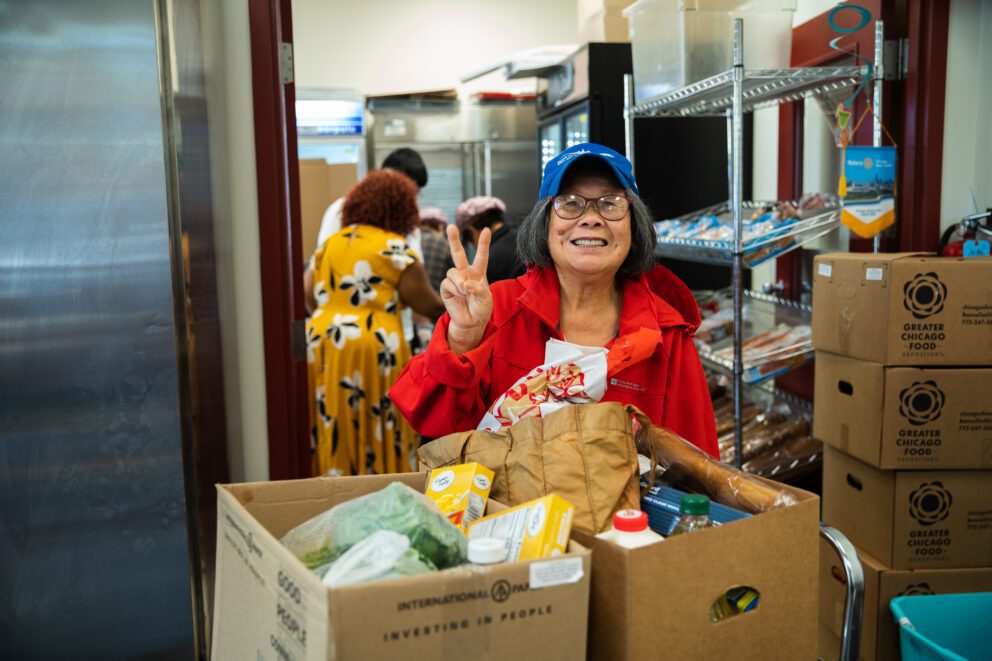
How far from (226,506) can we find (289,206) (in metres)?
1.40

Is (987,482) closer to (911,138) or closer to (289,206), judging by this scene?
(911,138)

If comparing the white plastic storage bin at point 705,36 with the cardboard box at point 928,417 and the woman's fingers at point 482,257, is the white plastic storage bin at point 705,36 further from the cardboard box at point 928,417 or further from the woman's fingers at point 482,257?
the woman's fingers at point 482,257

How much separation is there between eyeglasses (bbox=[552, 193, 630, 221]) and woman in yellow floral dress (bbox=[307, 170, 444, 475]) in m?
2.01

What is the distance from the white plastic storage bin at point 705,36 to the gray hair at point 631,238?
4.62ft

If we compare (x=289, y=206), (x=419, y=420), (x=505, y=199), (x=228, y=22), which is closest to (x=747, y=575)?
(x=419, y=420)

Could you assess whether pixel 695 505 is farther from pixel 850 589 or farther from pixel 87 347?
pixel 87 347

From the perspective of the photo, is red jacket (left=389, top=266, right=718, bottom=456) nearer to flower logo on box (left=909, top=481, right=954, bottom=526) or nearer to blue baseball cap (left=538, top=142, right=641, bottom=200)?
blue baseball cap (left=538, top=142, right=641, bottom=200)

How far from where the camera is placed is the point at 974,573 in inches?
92.3

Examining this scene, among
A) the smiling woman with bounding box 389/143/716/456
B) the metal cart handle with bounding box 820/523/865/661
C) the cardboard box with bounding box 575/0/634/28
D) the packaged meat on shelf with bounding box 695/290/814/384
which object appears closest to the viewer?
the metal cart handle with bounding box 820/523/865/661

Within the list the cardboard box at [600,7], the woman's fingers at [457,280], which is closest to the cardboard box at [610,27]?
the cardboard box at [600,7]

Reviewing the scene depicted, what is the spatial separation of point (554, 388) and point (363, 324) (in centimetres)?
226

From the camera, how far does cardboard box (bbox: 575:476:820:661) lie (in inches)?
38.8

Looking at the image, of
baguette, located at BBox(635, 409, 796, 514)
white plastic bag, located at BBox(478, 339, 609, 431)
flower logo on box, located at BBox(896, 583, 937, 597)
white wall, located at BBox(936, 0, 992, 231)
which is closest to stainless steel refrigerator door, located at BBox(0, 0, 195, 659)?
white plastic bag, located at BBox(478, 339, 609, 431)

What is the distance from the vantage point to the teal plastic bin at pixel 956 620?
210 centimetres
